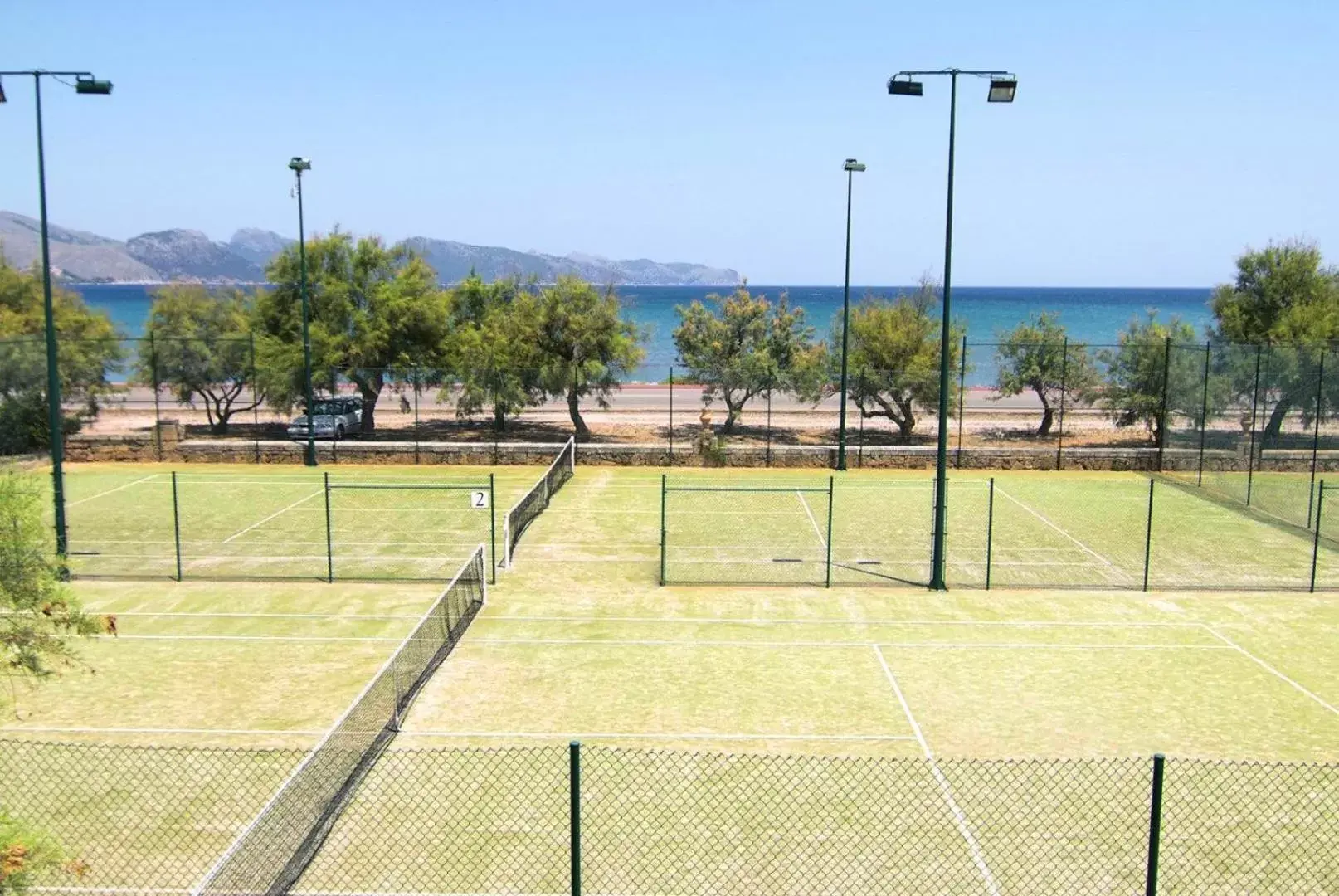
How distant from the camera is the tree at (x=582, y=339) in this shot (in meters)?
37.2

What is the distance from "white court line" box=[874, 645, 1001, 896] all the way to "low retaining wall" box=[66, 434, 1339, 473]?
62.8 ft

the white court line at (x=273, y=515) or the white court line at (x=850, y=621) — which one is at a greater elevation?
the white court line at (x=273, y=515)

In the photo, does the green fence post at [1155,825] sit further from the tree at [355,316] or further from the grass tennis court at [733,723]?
the tree at [355,316]

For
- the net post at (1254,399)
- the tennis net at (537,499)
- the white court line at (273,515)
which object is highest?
the net post at (1254,399)

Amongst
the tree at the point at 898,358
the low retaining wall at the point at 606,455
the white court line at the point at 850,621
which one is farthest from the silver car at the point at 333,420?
the white court line at the point at 850,621

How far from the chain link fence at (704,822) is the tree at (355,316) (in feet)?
84.7

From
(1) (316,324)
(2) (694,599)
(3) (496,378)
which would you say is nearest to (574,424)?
(3) (496,378)

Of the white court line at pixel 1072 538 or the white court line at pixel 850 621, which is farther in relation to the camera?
the white court line at pixel 1072 538

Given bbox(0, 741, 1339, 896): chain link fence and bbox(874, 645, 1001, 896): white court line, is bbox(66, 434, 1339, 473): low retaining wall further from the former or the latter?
bbox(0, 741, 1339, 896): chain link fence

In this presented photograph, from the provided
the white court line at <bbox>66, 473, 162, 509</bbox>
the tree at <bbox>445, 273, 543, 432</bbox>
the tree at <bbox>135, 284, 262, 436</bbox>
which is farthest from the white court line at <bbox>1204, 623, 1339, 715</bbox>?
the tree at <bbox>135, 284, 262, 436</bbox>

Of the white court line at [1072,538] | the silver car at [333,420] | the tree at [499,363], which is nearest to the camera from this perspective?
the white court line at [1072,538]

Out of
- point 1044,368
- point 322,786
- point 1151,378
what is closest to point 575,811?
point 322,786

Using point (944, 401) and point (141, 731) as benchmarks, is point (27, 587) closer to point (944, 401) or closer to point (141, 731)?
point (141, 731)

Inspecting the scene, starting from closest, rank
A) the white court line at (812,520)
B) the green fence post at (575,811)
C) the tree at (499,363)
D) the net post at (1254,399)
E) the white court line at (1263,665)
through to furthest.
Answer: the green fence post at (575,811)
the white court line at (1263,665)
the white court line at (812,520)
the net post at (1254,399)
the tree at (499,363)
